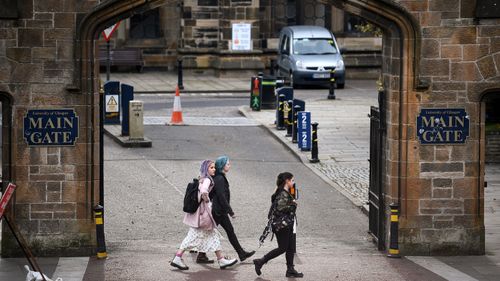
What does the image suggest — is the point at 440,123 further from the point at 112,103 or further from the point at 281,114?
the point at 112,103

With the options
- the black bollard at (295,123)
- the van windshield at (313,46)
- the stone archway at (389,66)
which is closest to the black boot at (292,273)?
the stone archway at (389,66)

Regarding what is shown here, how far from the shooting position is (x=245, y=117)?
113 feet

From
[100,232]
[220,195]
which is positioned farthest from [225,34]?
[220,195]

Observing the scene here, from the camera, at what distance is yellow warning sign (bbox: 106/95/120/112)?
103ft

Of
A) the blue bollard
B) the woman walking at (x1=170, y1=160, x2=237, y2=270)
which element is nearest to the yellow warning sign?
the blue bollard

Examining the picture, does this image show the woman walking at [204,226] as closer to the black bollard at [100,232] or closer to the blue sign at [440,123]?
the black bollard at [100,232]

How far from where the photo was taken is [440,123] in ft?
61.1

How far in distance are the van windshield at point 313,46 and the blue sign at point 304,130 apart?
13.3m

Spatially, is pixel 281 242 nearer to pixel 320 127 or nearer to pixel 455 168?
pixel 455 168

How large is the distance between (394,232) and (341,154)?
988 centimetres

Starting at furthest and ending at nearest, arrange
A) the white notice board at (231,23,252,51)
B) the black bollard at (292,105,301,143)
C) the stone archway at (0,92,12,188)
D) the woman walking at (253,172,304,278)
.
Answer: the white notice board at (231,23,252,51), the black bollard at (292,105,301,143), the stone archway at (0,92,12,188), the woman walking at (253,172,304,278)

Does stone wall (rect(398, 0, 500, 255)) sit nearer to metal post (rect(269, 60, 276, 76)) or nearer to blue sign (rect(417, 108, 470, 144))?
blue sign (rect(417, 108, 470, 144))

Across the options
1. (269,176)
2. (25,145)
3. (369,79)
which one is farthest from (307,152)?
(369,79)

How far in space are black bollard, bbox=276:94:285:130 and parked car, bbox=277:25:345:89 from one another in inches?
354
